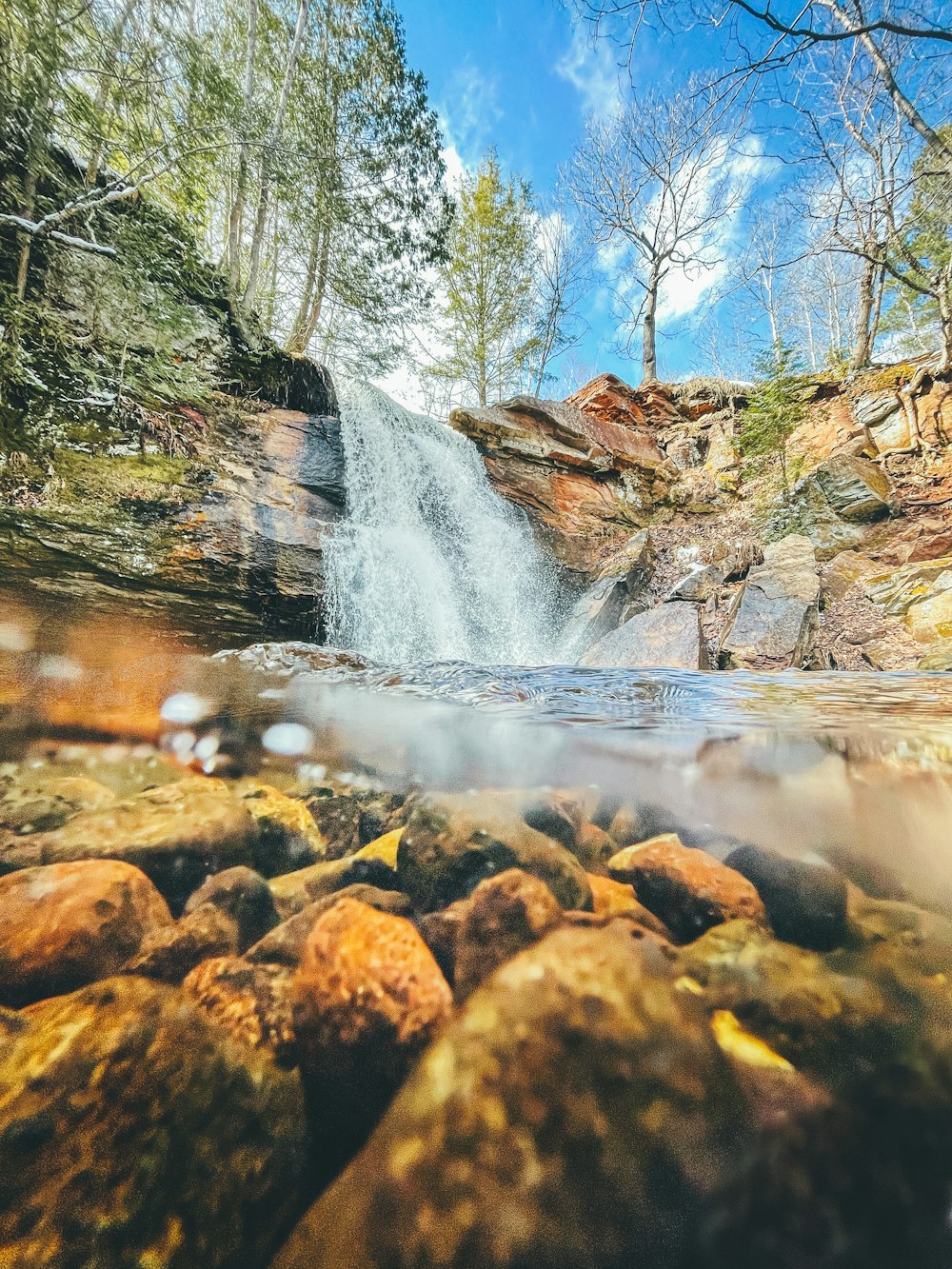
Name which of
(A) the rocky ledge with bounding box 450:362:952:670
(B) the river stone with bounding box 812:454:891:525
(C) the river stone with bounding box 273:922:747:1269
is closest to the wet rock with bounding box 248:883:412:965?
(C) the river stone with bounding box 273:922:747:1269

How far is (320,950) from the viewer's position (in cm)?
103

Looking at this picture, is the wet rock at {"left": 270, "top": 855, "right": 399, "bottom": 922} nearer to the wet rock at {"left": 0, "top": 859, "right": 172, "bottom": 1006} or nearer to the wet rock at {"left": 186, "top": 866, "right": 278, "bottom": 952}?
the wet rock at {"left": 186, "top": 866, "right": 278, "bottom": 952}

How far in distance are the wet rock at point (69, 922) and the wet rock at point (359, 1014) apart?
0.41m

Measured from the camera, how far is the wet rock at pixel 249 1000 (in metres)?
0.89

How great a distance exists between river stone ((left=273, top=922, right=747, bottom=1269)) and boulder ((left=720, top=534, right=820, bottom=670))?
15.4ft

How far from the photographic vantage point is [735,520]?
28.2 feet

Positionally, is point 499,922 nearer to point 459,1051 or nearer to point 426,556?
point 459,1051

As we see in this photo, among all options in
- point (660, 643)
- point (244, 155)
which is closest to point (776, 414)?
point (660, 643)

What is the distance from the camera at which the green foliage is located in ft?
27.2

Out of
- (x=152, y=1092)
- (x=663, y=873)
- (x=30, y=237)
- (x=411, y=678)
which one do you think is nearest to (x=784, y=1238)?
(x=663, y=873)

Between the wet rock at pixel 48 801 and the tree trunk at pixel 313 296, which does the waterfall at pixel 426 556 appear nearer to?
the tree trunk at pixel 313 296

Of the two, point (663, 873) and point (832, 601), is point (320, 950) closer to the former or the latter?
point (663, 873)

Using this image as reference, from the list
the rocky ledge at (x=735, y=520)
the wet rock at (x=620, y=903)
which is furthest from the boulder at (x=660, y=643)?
the wet rock at (x=620, y=903)

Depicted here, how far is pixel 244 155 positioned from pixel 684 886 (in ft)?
33.3
